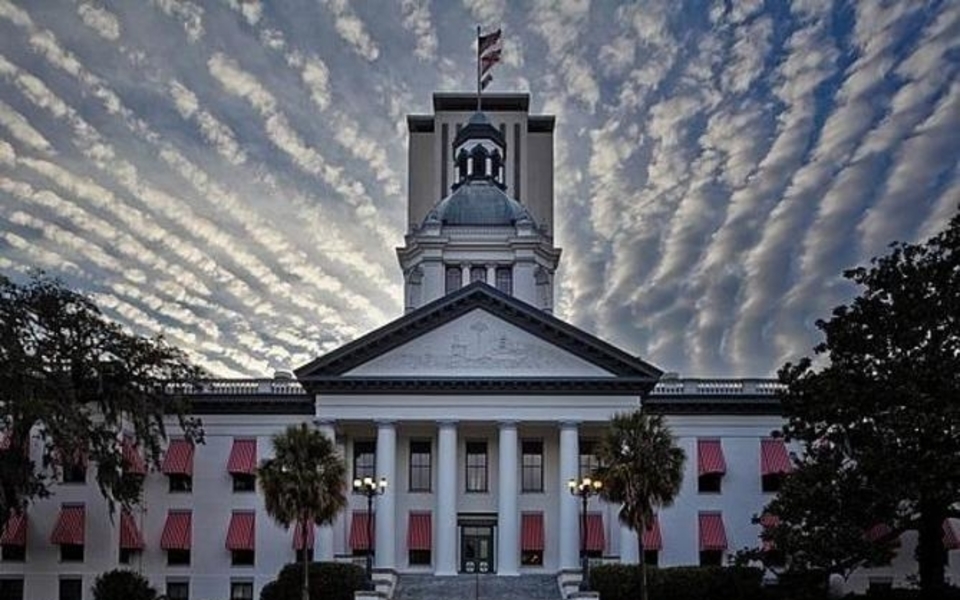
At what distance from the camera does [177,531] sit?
55.8 m

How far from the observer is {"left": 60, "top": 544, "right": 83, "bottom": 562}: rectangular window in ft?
183

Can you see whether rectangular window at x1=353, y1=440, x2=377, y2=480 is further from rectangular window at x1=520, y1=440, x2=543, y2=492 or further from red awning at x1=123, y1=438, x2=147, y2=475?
red awning at x1=123, y1=438, x2=147, y2=475

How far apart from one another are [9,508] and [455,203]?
107 feet

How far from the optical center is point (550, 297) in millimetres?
70125

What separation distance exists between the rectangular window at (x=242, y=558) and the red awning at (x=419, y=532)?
6.91m

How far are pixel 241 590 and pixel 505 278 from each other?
22574 mm

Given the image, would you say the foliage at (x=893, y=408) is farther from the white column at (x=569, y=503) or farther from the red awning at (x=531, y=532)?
the red awning at (x=531, y=532)

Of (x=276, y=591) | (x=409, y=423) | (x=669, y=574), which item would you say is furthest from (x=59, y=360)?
(x=669, y=574)

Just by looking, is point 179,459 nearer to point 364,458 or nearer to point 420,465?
point 364,458

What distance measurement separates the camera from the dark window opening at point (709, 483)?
187ft

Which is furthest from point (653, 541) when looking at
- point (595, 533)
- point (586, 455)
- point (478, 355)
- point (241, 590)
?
point (241, 590)

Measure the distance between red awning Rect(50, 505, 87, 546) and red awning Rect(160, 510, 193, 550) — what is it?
3.47 meters

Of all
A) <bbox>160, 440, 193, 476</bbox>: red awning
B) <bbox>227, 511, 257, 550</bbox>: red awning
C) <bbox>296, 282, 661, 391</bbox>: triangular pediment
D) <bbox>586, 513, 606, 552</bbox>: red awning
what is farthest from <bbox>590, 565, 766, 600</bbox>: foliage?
<bbox>160, 440, 193, 476</bbox>: red awning

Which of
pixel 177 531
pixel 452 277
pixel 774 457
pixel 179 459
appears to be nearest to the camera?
pixel 177 531
